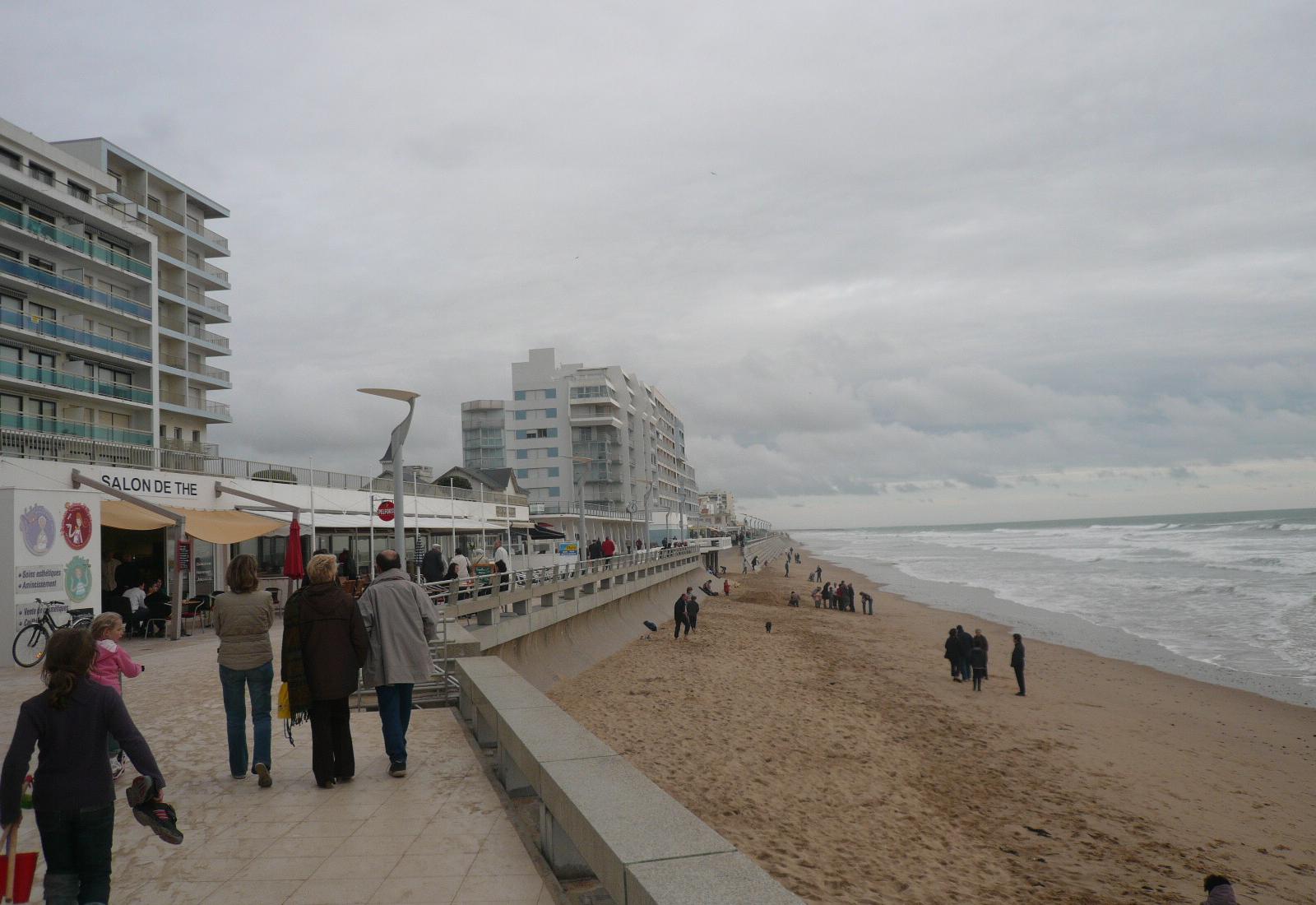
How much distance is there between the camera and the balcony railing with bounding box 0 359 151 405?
103ft

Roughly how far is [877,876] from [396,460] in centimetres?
823

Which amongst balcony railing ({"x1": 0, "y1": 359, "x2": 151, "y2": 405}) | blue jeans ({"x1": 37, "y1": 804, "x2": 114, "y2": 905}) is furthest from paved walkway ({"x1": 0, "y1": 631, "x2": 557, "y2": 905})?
balcony railing ({"x1": 0, "y1": 359, "x2": 151, "y2": 405})

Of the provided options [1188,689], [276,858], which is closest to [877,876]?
[276,858]

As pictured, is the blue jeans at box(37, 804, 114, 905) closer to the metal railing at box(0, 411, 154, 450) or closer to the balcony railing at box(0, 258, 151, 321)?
the metal railing at box(0, 411, 154, 450)

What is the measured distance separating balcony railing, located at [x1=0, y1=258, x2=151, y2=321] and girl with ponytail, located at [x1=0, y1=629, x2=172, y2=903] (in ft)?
120

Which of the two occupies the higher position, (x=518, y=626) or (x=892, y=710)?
(x=518, y=626)

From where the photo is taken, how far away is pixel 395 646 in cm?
591

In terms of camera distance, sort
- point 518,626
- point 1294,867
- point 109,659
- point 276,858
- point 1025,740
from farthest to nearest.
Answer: point 518,626 → point 1025,740 → point 1294,867 → point 109,659 → point 276,858

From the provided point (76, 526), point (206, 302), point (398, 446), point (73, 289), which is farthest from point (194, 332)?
point (398, 446)

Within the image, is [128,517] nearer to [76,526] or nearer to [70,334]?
[76,526]

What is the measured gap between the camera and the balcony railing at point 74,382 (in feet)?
103

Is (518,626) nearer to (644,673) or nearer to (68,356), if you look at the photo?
(644,673)

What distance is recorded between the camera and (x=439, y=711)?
8148 millimetres

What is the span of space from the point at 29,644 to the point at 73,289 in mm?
28052
